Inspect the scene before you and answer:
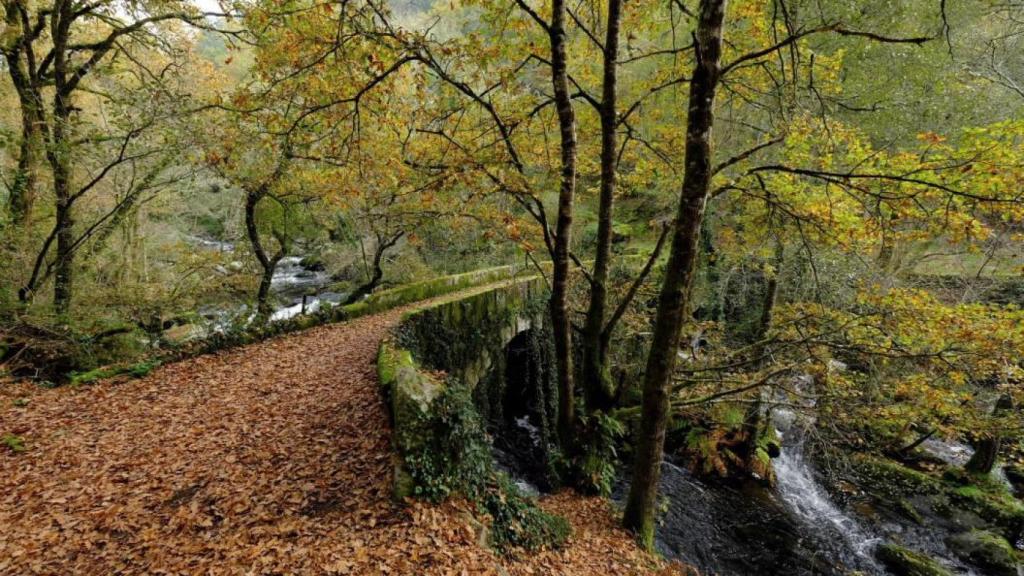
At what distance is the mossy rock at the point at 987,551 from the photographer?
7.88 metres

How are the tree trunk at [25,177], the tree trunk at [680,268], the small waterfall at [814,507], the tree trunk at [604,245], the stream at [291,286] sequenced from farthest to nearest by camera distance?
1. the stream at [291,286]
2. the small waterfall at [814,507]
3. the tree trunk at [25,177]
4. the tree trunk at [604,245]
5. the tree trunk at [680,268]

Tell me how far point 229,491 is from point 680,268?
16.8ft

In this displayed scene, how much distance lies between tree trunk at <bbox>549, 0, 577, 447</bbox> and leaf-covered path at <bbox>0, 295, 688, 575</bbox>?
152 cm

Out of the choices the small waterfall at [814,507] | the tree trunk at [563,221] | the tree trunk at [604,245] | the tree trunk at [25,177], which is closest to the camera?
the tree trunk at [563,221]

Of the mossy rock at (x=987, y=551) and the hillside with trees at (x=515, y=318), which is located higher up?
the hillside with trees at (x=515, y=318)

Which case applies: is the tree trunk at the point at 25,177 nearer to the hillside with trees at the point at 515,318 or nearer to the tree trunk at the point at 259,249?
the hillside with trees at the point at 515,318

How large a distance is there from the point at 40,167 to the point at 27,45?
2.36 meters

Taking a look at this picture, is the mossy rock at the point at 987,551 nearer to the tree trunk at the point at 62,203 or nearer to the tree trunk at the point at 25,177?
the tree trunk at the point at 62,203

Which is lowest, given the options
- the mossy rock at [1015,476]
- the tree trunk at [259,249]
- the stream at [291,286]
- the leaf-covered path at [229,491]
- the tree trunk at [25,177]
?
the mossy rock at [1015,476]

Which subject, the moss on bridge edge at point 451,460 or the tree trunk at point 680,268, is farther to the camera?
the moss on bridge edge at point 451,460

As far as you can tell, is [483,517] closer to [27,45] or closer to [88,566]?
[88,566]

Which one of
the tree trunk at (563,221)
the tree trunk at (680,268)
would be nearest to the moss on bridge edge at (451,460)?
the tree trunk at (680,268)

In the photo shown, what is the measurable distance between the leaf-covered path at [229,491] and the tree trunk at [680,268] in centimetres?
80

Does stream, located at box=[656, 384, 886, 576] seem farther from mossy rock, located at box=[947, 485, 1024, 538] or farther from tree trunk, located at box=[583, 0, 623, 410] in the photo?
tree trunk, located at box=[583, 0, 623, 410]
